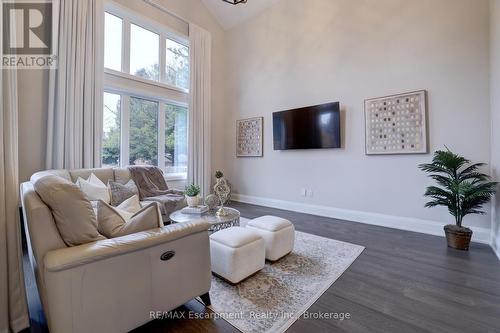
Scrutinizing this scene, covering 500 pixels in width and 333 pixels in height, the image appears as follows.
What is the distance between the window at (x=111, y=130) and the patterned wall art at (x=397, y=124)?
451cm

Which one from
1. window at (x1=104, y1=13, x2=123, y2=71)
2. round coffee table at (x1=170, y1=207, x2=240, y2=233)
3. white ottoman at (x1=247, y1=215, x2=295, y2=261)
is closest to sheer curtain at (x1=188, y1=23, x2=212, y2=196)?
window at (x1=104, y1=13, x2=123, y2=71)

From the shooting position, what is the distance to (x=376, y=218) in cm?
380

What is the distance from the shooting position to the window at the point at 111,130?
13.8 ft

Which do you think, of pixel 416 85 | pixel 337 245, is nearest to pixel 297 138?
pixel 416 85

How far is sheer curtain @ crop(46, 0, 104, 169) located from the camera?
337 centimetres

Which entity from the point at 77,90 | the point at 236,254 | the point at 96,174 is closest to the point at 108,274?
the point at 236,254

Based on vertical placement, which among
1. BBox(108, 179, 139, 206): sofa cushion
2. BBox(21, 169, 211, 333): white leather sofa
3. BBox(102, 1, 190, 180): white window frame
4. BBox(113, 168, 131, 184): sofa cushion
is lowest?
BBox(21, 169, 211, 333): white leather sofa

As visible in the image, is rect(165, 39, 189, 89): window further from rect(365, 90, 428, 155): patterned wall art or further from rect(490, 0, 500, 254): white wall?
Answer: rect(490, 0, 500, 254): white wall

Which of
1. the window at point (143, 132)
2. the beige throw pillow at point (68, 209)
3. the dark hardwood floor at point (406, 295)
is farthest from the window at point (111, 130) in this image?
the beige throw pillow at point (68, 209)

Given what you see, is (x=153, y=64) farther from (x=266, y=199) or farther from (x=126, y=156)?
(x=266, y=199)

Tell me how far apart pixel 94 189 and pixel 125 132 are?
A: 5.62 ft

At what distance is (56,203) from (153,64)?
4.48 m

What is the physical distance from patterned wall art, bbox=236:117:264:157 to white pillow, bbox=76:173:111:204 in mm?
3174
